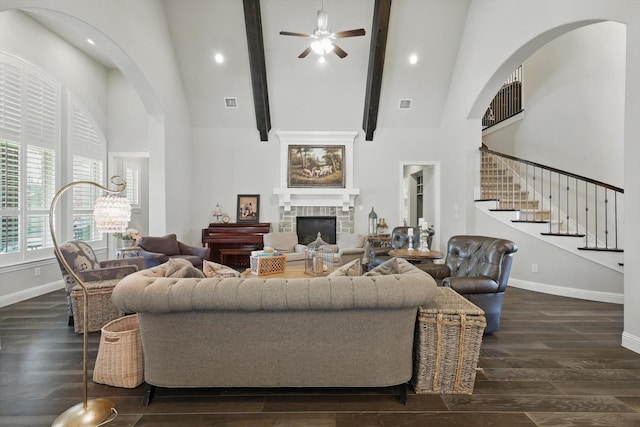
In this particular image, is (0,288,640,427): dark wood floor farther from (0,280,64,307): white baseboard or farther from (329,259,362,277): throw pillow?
(0,280,64,307): white baseboard

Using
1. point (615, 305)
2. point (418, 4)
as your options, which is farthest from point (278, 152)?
point (615, 305)

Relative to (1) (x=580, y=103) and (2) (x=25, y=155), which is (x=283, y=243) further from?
(1) (x=580, y=103)

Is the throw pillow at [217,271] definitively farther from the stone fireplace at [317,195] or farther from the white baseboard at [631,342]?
the stone fireplace at [317,195]

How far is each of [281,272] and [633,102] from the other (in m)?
3.66

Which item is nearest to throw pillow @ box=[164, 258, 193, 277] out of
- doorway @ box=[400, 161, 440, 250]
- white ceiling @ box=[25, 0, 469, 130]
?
doorway @ box=[400, 161, 440, 250]

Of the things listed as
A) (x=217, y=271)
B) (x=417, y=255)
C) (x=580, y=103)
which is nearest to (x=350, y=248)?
(x=417, y=255)

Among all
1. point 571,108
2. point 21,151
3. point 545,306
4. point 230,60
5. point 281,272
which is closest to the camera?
point 281,272

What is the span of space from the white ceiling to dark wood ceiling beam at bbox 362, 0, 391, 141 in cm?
20

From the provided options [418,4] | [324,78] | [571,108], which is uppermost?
[418,4]

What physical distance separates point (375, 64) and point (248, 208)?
393cm

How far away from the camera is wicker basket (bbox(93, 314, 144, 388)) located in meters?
2.26

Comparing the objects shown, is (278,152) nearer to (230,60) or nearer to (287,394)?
(230,60)

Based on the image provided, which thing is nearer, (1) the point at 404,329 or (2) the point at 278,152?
(1) the point at 404,329

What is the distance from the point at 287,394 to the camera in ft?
7.24
